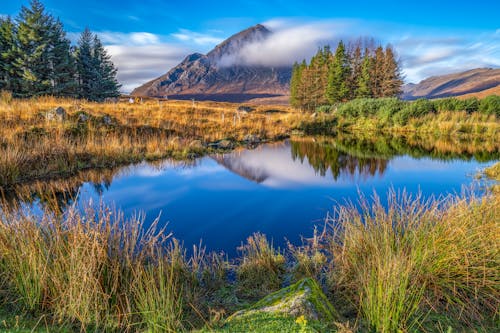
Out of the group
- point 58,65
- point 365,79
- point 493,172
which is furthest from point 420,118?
point 58,65

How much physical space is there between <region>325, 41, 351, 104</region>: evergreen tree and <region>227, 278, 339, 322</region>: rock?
4020cm

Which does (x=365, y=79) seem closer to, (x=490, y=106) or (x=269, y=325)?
(x=490, y=106)

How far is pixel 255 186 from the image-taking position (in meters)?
8.83

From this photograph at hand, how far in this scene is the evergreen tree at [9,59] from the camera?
23000mm

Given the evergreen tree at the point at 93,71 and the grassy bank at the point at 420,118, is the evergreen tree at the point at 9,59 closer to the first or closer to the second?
the evergreen tree at the point at 93,71

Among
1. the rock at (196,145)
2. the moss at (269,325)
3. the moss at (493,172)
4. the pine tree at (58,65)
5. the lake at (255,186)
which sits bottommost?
the lake at (255,186)

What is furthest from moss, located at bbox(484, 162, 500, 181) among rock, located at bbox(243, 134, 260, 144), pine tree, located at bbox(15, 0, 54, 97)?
pine tree, located at bbox(15, 0, 54, 97)

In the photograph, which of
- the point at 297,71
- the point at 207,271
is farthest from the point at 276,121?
the point at 297,71

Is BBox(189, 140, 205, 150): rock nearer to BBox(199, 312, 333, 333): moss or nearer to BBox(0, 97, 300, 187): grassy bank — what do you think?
BBox(0, 97, 300, 187): grassy bank

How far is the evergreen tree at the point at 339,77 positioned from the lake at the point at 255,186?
89.1 feet

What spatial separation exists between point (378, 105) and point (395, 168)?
55.1 feet

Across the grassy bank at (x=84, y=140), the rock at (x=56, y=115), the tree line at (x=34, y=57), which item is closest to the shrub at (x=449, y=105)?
the grassy bank at (x=84, y=140)

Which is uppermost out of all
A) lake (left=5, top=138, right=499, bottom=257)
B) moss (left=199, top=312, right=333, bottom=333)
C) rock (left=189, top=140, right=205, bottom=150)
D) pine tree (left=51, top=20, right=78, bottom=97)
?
pine tree (left=51, top=20, right=78, bottom=97)

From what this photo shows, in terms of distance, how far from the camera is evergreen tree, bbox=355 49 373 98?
3806 centimetres
